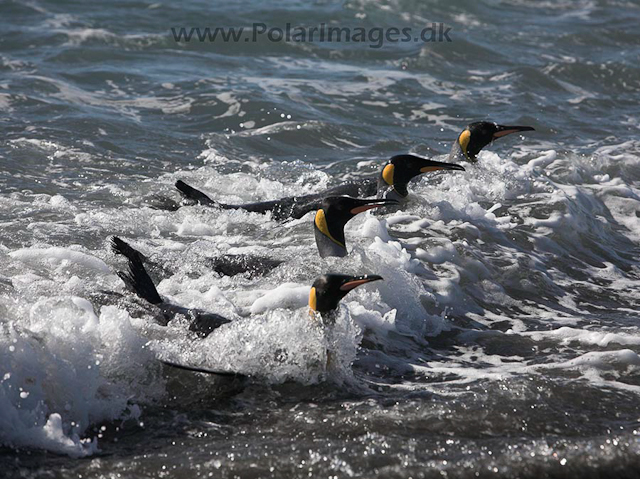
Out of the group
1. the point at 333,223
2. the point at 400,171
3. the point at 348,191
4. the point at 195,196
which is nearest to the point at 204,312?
the point at 333,223

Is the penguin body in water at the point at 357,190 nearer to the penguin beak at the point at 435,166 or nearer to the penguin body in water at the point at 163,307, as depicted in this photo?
the penguin beak at the point at 435,166

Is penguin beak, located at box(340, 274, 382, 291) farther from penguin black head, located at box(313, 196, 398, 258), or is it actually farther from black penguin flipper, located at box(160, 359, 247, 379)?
penguin black head, located at box(313, 196, 398, 258)

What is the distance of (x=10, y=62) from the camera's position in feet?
45.4

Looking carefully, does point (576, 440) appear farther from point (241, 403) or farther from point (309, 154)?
point (309, 154)

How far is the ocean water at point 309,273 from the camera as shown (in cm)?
422

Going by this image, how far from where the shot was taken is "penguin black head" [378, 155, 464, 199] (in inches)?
312

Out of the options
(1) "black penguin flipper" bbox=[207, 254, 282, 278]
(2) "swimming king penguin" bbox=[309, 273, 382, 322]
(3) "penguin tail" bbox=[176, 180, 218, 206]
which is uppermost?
(2) "swimming king penguin" bbox=[309, 273, 382, 322]

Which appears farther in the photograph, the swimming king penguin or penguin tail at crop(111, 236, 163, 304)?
penguin tail at crop(111, 236, 163, 304)

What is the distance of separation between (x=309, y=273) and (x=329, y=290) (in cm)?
116

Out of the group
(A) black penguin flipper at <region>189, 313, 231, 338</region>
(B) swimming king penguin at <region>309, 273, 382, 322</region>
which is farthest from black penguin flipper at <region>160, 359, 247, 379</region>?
(B) swimming king penguin at <region>309, 273, 382, 322</region>

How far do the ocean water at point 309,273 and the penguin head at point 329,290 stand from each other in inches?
4.0

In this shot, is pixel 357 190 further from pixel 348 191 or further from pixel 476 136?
pixel 476 136

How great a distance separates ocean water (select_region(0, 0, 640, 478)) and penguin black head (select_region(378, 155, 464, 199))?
259 mm

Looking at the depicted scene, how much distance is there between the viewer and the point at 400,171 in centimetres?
798
